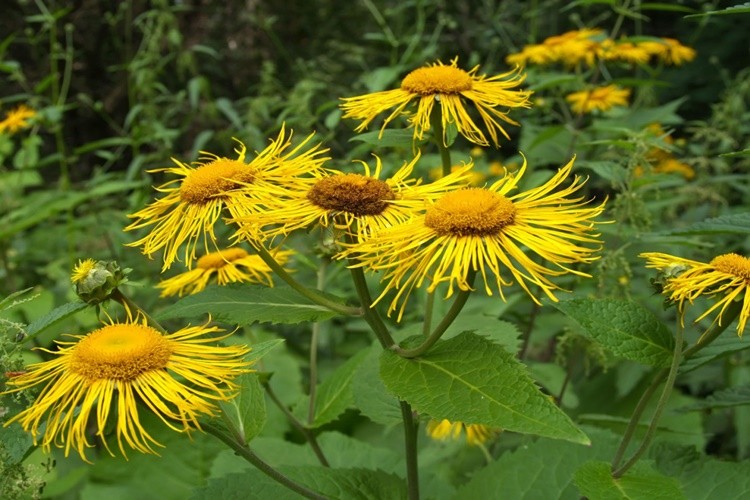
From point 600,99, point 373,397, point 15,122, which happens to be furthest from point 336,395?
point 15,122

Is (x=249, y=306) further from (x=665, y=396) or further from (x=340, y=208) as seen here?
(x=665, y=396)

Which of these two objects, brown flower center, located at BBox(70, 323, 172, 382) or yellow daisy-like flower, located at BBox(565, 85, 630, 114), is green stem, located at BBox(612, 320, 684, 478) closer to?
brown flower center, located at BBox(70, 323, 172, 382)

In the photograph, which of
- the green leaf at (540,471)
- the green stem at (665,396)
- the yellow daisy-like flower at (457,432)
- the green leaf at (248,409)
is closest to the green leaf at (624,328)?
the green stem at (665,396)

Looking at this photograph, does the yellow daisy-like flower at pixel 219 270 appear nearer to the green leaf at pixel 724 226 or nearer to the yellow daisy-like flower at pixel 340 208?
the yellow daisy-like flower at pixel 340 208

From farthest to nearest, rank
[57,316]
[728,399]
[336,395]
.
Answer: [336,395] < [728,399] < [57,316]

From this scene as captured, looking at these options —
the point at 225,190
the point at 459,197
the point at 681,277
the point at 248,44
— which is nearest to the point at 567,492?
the point at 681,277

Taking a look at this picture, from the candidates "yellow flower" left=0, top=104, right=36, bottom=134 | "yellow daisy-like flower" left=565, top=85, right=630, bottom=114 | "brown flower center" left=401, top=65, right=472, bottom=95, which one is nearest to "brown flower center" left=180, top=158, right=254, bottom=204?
"brown flower center" left=401, top=65, right=472, bottom=95

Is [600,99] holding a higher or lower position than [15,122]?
higher
